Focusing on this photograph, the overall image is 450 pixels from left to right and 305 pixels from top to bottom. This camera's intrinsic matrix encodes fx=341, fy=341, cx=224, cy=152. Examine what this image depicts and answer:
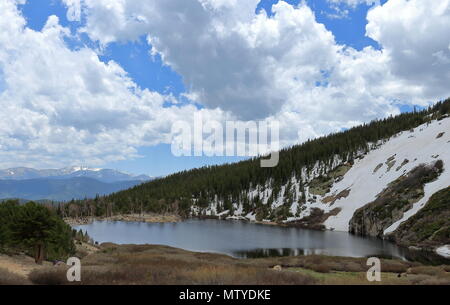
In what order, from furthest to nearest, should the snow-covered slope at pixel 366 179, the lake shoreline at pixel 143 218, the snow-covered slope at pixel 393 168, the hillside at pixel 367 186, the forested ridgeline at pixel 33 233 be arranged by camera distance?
1. the lake shoreline at pixel 143 218
2. the snow-covered slope at pixel 366 179
3. the snow-covered slope at pixel 393 168
4. the hillside at pixel 367 186
5. the forested ridgeline at pixel 33 233

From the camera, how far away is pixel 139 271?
59.2 feet

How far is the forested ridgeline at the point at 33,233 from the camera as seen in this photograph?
31000 millimetres

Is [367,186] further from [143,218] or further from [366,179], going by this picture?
[143,218]

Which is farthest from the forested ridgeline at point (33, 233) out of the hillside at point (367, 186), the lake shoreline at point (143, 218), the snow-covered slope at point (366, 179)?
the lake shoreline at point (143, 218)

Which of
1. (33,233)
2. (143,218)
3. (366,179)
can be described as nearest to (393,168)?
(366,179)

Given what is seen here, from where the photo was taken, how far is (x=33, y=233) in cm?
3123

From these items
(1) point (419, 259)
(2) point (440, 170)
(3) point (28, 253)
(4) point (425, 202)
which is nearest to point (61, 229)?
(3) point (28, 253)

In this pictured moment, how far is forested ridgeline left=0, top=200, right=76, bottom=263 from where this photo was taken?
3100cm

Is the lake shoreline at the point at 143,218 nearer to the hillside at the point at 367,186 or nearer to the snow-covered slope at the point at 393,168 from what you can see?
the hillside at the point at 367,186

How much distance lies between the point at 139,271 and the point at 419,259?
5618cm

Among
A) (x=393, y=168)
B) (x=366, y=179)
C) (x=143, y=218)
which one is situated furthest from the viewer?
(x=143, y=218)

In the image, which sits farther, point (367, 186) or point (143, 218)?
point (143, 218)

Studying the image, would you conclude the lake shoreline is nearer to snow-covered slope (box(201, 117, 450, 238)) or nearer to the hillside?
the hillside
